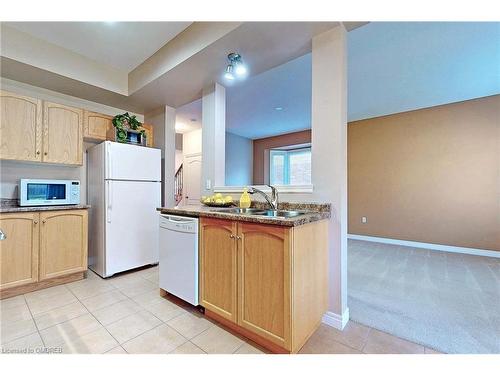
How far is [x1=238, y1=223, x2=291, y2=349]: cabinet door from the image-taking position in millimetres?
1258

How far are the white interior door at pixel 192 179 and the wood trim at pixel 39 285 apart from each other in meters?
2.93

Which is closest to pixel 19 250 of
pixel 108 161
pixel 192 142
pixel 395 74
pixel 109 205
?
pixel 109 205

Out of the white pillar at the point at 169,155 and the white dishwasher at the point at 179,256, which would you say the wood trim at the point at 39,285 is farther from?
the white pillar at the point at 169,155

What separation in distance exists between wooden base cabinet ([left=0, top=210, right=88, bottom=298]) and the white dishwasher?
46.5 inches

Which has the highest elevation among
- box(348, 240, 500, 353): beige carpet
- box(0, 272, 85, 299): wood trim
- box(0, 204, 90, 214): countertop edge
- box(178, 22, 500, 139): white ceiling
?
box(178, 22, 500, 139): white ceiling

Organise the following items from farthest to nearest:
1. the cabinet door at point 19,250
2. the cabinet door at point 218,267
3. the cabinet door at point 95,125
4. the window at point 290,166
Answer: the window at point 290,166 < the cabinet door at point 95,125 < the cabinet door at point 19,250 < the cabinet door at point 218,267

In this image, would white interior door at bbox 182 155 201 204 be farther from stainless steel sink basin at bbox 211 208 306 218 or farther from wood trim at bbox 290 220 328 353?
wood trim at bbox 290 220 328 353

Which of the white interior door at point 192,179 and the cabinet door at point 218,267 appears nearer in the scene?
the cabinet door at point 218,267

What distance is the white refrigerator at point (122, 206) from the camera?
8.33 ft

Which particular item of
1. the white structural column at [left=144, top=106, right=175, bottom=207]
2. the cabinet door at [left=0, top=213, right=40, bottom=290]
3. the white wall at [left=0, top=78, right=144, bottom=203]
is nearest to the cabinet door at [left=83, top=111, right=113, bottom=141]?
the white wall at [left=0, top=78, right=144, bottom=203]

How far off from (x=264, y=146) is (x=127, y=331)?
5.58 metres

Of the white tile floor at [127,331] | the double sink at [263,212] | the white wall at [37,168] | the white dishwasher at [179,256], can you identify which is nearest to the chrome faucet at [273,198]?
the double sink at [263,212]

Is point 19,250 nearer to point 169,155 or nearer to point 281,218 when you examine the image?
point 169,155

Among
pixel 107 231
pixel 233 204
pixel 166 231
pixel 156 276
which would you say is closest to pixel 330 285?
pixel 233 204
